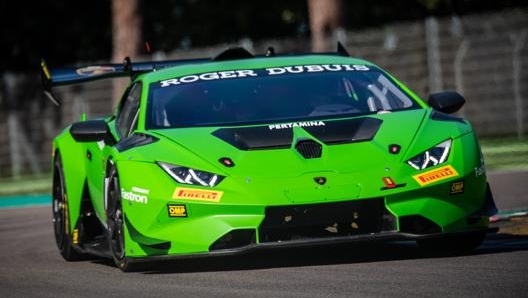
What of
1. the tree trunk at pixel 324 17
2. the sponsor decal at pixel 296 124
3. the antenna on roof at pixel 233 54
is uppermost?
the antenna on roof at pixel 233 54

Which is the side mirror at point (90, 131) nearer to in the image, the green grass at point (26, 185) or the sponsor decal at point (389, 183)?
the sponsor decal at point (389, 183)

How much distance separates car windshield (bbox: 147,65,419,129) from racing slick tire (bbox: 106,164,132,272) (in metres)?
0.48

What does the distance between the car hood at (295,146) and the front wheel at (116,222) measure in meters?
0.44

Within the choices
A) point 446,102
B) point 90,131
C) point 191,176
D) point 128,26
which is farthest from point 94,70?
point 128,26

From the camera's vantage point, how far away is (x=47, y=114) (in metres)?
30.4

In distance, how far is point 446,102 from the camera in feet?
31.4

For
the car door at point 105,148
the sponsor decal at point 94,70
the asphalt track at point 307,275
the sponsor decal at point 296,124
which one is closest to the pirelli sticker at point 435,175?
the asphalt track at point 307,275

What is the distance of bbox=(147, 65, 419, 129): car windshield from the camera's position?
31.0ft

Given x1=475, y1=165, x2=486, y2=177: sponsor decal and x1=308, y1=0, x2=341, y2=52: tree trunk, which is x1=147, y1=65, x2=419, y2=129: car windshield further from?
x1=308, y1=0, x2=341, y2=52: tree trunk

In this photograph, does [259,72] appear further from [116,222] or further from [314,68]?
[116,222]

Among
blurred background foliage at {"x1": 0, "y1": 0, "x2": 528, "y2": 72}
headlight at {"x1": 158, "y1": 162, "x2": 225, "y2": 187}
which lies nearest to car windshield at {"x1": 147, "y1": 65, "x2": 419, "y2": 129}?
headlight at {"x1": 158, "y1": 162, "x2": 225, "y2": 187}

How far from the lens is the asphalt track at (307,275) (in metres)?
7.26

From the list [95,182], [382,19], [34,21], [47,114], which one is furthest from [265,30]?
[95,182]

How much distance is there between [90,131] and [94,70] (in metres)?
2.08
